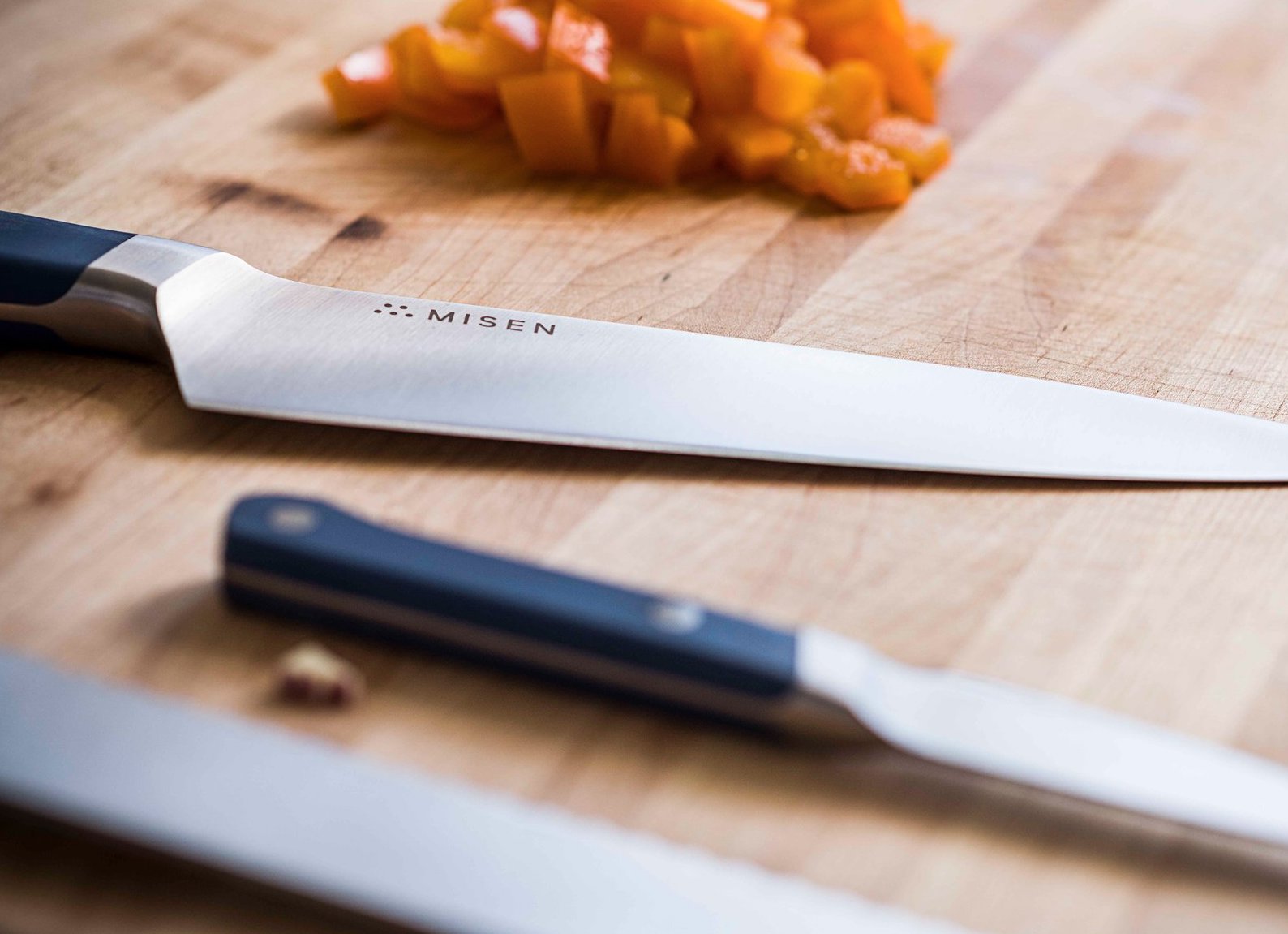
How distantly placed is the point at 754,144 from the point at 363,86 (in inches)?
16.5

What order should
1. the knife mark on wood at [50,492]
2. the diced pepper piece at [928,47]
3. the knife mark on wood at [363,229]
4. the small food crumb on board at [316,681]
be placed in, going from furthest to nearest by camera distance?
the diced pepper piece at [928,47]
the knife mark on wood at [363,229]
the knife mark on wood at [50,492]
the small food crumb on board at [316,681]

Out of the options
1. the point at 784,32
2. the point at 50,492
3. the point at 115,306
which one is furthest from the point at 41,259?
the point at 784,32

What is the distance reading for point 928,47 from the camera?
140 centimetres

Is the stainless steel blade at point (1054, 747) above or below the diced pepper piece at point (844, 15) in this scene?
below

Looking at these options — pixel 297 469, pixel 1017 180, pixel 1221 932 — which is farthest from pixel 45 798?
pixel 1017 180

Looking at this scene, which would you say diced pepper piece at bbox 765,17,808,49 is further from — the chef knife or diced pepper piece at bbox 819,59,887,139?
the chef knife

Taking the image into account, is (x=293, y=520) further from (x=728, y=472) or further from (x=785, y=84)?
(x=785, y=84)

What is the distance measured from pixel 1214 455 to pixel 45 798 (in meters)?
0.82

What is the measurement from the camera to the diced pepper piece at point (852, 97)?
130cm

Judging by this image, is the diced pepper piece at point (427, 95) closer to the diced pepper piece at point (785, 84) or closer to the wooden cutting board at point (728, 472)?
the wooden cutting board at point (728, 472)

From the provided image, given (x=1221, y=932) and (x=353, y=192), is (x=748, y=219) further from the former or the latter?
(x=1221, y=932)

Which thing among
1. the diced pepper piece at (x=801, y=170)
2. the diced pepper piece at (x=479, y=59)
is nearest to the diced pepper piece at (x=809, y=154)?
the diced pepper piece at (x=801, y=170)

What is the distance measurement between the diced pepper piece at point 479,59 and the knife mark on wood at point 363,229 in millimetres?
199

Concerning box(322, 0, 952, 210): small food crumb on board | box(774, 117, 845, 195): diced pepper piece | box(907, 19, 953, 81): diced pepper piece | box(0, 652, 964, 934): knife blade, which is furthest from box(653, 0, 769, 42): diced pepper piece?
box(0, 652, 964, 934): knife blade
